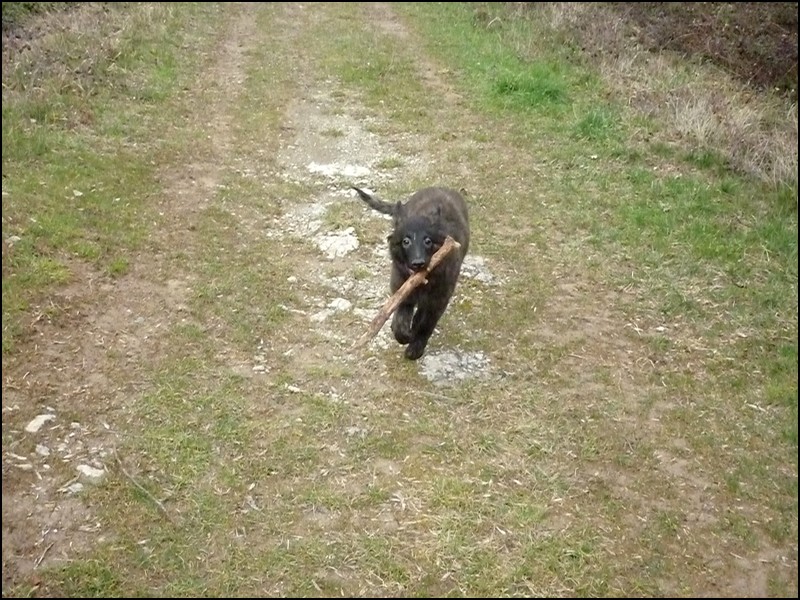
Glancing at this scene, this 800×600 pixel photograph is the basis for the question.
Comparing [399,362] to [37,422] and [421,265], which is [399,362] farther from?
[37,422]

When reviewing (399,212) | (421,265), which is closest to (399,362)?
(421,265)

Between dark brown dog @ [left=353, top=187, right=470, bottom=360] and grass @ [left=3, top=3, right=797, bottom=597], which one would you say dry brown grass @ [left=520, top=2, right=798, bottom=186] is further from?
dark brown dog @ [left=353, top=187, right=470, bottom=360]

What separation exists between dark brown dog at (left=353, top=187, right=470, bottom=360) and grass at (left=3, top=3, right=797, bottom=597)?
0.81 feet

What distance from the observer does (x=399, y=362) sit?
539cm

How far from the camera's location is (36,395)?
4.71m

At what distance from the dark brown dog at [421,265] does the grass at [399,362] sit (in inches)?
9.7

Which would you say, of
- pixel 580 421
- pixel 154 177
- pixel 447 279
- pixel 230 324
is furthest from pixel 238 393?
pixel 154 177

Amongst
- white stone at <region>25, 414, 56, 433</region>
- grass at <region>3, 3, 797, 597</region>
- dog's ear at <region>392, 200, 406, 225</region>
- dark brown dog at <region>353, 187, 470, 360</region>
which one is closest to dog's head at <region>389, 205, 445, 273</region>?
dark brown dog at <region>353, 187, 470, 360</region>

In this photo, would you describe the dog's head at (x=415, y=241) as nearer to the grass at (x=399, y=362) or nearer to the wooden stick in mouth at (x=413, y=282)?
the wooden stick in mouth at (x=413, y=282)

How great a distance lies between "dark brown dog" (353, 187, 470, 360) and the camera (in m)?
5.12

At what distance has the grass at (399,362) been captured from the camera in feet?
12.7

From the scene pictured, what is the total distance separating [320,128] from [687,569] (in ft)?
24.1

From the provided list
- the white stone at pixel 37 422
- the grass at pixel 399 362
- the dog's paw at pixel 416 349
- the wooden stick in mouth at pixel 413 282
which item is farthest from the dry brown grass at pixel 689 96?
the white stone at pixel 37 422

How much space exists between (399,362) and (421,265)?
78 centimetres
